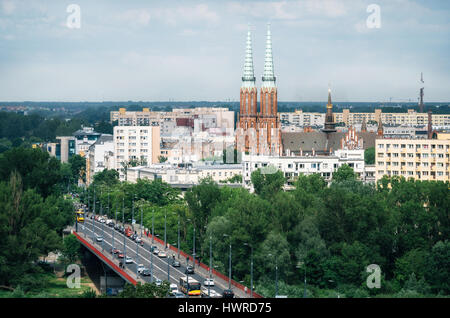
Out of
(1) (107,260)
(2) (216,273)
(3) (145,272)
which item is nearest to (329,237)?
(2) (216,273)

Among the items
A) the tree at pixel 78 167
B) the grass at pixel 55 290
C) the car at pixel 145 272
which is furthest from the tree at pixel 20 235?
the tree at pixel 78 167

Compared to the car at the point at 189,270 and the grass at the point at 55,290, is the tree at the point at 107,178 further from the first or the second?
the car at the point at 189,270

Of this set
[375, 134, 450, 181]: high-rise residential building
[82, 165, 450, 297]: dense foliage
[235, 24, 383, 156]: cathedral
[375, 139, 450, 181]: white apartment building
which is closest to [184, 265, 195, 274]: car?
[82, 165, 450, 297]: dense foliage

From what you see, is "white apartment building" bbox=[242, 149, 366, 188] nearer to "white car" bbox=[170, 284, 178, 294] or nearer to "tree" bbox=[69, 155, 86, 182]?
"tree" bbox=[69, 155, 86, 182]

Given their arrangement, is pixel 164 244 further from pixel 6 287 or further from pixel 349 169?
pixel 349 169

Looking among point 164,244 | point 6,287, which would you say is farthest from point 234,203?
point 6,287
